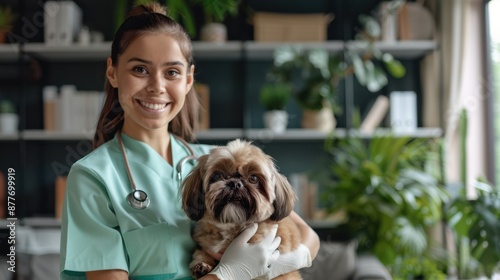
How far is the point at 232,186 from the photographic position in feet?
3.99

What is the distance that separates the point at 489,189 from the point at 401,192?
0.51 metres

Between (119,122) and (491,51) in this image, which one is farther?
(491,51)

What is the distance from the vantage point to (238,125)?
4.44m

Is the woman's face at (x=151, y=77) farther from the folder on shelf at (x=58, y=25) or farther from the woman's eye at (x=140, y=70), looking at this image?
the folder on shelf at (x=58, y=25)

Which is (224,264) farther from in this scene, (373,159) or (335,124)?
(335,124)

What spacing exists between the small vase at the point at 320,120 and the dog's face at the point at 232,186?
276cm

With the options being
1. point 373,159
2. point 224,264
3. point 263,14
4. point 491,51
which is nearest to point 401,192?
point 373,159

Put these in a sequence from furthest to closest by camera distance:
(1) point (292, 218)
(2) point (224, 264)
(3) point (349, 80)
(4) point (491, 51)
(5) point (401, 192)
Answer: (3) point (349, 80) → (4) point (491, 51) → (5) point (401, 192) → (1) point (292, 218) → (2) point (224, 264)

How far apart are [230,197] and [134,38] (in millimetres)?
393

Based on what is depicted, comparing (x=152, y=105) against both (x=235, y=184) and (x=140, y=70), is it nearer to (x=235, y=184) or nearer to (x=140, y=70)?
(x=140, y=70)

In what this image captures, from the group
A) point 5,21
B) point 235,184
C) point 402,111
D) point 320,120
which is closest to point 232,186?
point 235,184

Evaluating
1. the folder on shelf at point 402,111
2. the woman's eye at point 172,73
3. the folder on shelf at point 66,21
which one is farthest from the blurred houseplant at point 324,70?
the woman's eye at point 172,73

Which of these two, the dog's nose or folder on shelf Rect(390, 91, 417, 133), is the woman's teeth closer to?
the dog's nose

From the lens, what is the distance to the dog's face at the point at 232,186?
1219 millimetres
